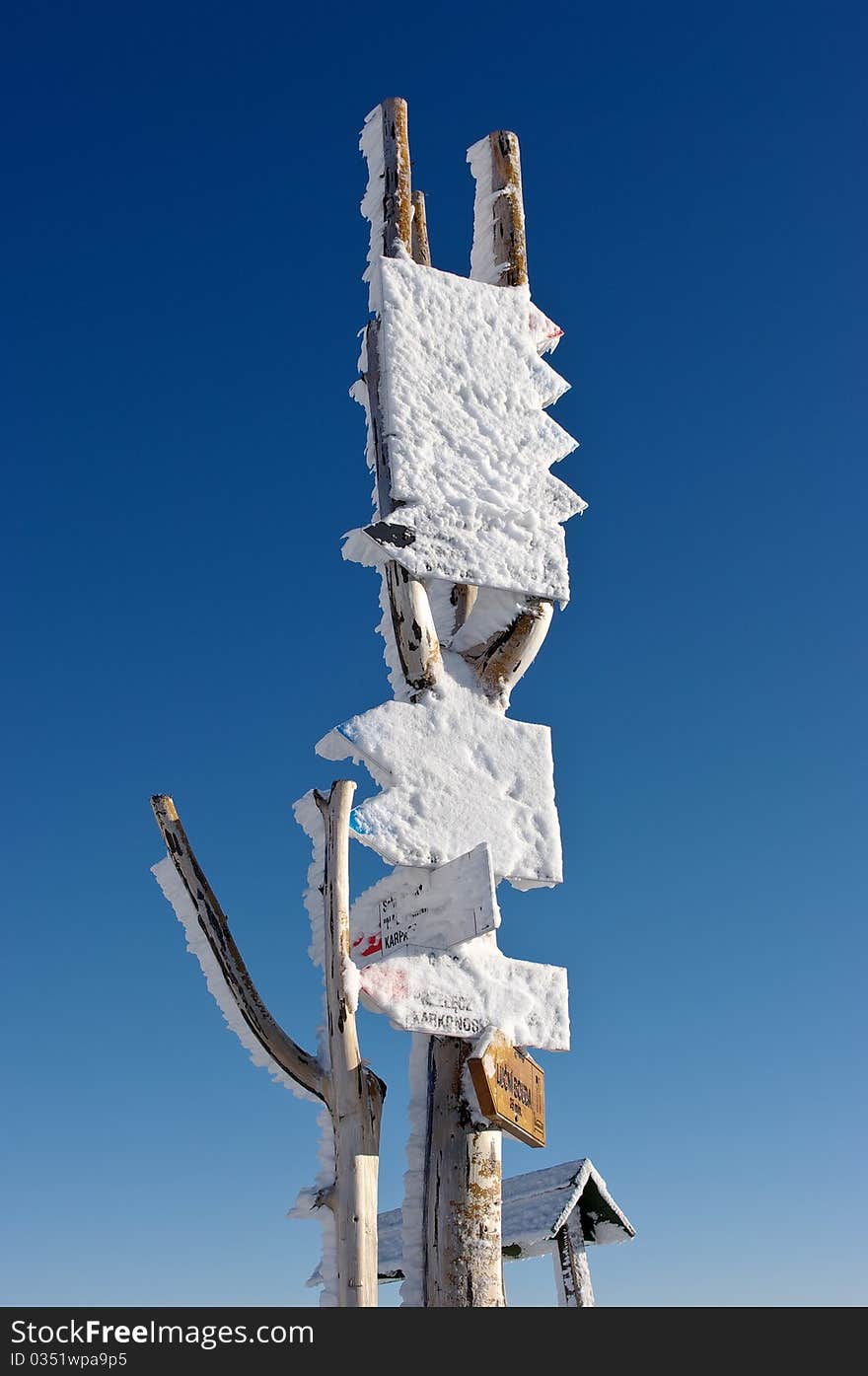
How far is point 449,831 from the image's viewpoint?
5.01 meters

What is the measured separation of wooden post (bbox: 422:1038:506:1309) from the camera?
462cm

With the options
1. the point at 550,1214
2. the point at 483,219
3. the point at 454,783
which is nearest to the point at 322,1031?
the point at 454,783

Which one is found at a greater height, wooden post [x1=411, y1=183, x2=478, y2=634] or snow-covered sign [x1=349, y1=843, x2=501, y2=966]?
wooden post [x1=411, y1=183, x2=478, y2=634]

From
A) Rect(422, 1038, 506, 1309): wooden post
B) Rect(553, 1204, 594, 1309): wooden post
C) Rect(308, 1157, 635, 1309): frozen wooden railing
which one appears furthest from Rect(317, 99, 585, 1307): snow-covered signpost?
Rect(553, 1204, 594, 1309): wooden post

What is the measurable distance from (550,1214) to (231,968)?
5.81 m

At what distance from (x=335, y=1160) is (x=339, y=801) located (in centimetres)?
117

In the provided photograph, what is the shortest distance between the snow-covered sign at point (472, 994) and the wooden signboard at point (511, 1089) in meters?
0.07

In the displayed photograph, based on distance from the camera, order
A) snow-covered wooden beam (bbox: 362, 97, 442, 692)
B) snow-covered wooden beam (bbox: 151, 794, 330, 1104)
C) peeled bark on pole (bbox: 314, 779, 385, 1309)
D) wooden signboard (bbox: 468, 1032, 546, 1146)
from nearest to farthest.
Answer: peeled bark on pole (bbox: 314, 779, 385, 1309) → snow-covered wooden beam (bbox: 151, 794, 330, 1104) → wooden signboard (bbox: 468, 1032, 546, 1146) → snow-covered wooden beam (bbox: 362, 97, 442, 692)

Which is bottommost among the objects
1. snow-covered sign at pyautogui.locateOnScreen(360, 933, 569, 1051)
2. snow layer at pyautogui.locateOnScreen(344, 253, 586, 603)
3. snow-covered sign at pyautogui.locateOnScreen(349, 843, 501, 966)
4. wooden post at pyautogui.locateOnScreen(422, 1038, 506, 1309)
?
wooden post at pyautogui.locateOnScreen(422, 1038, 506, 1309)

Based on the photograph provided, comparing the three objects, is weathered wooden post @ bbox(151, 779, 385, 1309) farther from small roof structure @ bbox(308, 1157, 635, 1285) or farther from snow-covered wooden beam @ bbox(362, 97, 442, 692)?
small roof structure @ bbox(308, 1157, 635, 1285)

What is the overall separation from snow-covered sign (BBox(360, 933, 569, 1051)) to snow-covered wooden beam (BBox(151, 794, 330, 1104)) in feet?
1.02

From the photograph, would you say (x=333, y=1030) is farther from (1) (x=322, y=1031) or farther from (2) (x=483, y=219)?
(2) (x=483, y=219)

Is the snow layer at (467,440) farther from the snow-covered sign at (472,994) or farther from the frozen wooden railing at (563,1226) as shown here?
the frozen wooden railing at (563,1226)

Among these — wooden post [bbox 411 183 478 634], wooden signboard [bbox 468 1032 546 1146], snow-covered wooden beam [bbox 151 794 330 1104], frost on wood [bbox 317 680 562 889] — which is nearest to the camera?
snow-covered wooden beam [bbox 151 794 330 1104]
